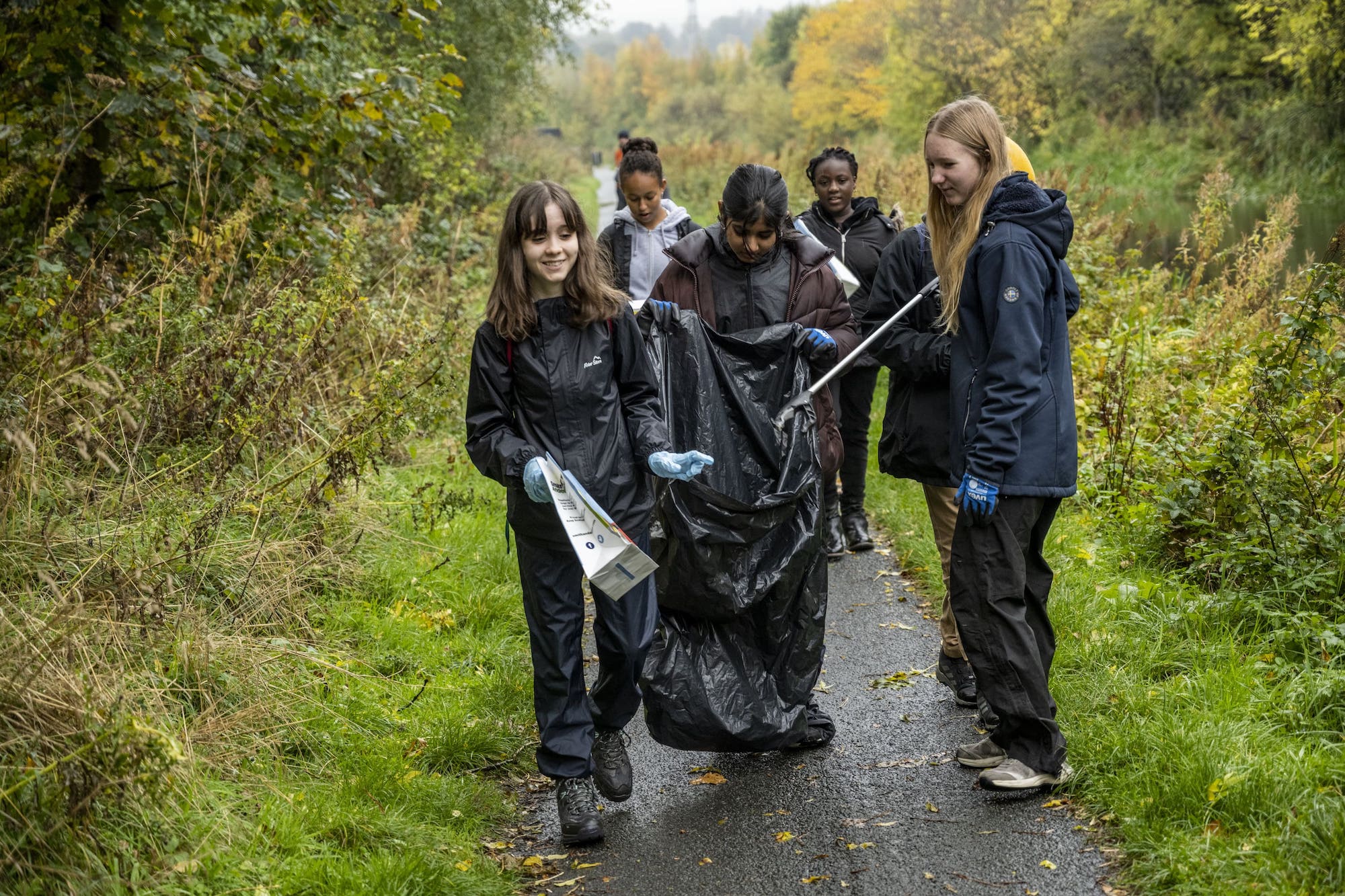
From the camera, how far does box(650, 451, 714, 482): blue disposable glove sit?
128 inches

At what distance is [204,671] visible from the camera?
3.74 metres

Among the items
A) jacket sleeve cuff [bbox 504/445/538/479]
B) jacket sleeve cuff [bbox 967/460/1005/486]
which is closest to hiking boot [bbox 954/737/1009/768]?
jacket sleeve cuff [bbox 967/460/1005/486]

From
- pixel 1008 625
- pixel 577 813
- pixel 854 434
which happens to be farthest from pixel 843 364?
pixel 854 434

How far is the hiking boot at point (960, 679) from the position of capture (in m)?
4.22

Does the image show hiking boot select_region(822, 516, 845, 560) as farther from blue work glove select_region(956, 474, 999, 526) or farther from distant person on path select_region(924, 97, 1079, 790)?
blue work glove select_region(956, 474, 999, 526)

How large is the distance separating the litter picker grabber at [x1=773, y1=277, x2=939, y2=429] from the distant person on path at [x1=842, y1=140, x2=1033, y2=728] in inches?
1.6

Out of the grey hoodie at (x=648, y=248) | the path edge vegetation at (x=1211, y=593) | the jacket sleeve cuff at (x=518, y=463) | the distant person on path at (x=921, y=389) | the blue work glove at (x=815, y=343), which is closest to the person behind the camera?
the path edge vegetation at (x=1211, y=593)

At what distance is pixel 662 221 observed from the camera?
→ 5793mm

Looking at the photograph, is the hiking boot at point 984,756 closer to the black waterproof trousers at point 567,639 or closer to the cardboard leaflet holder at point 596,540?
the black waterproof trousers at point 567,639

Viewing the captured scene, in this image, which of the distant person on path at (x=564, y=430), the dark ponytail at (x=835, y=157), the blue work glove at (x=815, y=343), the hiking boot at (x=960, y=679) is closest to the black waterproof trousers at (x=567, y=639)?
the distant person on path at (x=564, y=430)

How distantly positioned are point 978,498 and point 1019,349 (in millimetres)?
455

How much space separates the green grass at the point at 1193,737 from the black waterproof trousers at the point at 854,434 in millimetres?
1357

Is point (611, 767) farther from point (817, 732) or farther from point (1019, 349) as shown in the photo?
point (1019, 349)

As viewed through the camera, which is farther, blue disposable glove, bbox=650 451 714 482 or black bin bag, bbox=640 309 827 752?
black bin bag, bbox=640 309 827 752
